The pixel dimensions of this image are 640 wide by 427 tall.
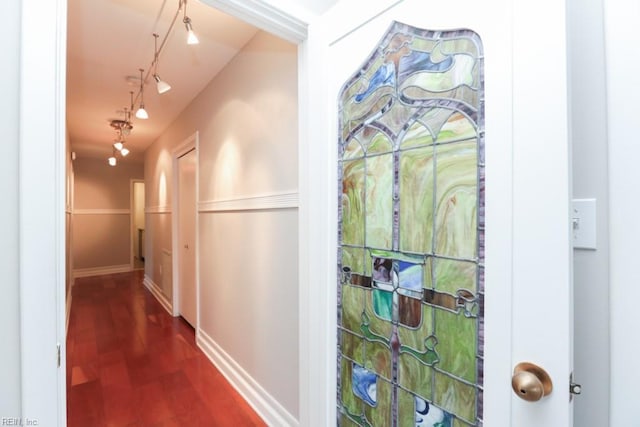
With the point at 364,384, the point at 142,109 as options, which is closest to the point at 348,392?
the point at 364,384

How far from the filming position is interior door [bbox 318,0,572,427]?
0.57 metres

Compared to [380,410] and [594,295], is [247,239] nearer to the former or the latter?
[380,410]

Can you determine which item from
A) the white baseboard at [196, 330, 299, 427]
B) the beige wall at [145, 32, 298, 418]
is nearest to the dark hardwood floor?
the white baseboard at [196, 330, 299, 427]

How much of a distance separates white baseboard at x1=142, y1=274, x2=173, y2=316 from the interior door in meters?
3.65

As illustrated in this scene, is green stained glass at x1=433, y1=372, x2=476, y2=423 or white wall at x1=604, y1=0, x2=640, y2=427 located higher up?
white wall at x1=604, y1=0, x2=640, y2=427

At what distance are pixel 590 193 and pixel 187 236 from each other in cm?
357

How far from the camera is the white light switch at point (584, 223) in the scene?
0.62 meters

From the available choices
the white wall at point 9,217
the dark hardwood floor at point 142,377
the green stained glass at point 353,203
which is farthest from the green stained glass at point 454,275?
the dark hardwood floor at point 142,377

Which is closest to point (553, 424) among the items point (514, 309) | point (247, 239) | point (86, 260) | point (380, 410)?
point (514, 309)

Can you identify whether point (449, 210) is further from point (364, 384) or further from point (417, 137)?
point (364, 384)

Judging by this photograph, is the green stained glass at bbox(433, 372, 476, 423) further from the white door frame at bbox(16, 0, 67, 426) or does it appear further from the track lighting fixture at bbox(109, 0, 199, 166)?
the track lighting fixture at bbox(109, 0, 199, 166)

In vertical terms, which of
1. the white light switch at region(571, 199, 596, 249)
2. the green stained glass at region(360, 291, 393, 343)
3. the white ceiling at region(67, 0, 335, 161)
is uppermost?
the white ceiling at region(67, 0, 335, 161)

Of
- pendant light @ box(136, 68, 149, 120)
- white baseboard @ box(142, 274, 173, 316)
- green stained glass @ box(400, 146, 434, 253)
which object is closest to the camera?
green stained glass @ box(400, 146, 434, 253)

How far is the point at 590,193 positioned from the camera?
62 centimetres
